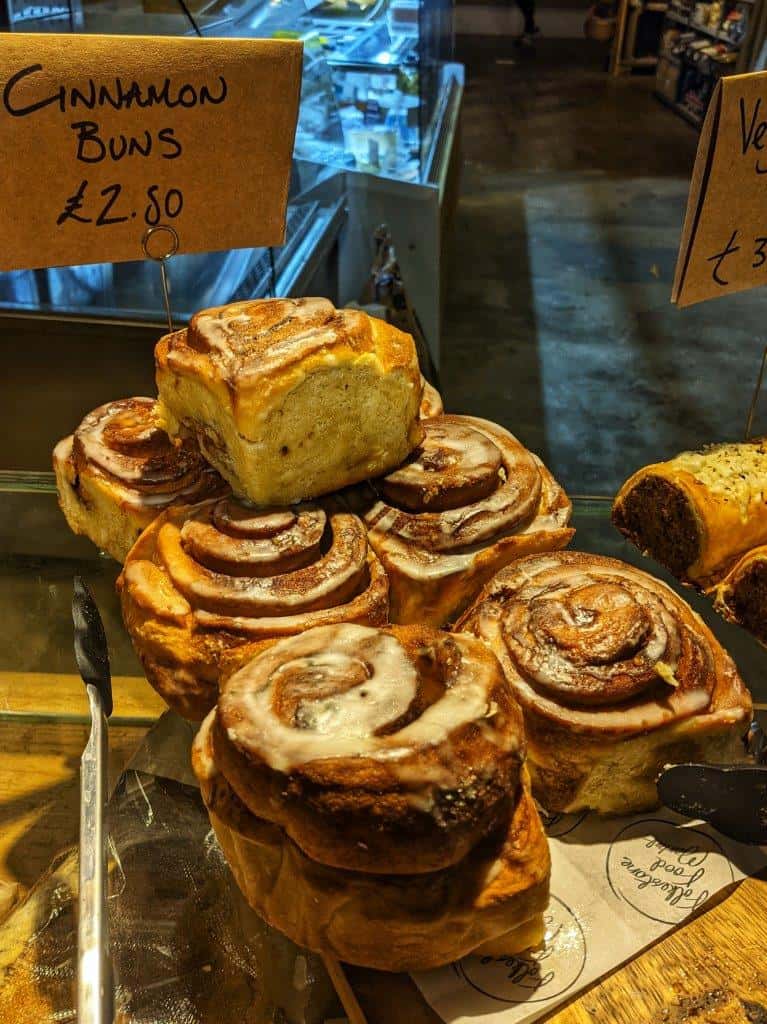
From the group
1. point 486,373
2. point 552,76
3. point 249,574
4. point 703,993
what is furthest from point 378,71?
point 552,76

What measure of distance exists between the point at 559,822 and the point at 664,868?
13 centimetres

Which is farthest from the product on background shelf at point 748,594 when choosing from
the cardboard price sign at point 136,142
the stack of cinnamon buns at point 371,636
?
the cardboard price sign at point 136,142

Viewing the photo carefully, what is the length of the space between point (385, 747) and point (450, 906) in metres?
0.19

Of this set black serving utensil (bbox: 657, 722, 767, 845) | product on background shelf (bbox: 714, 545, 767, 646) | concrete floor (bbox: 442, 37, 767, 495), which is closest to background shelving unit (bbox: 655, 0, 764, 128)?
concrete floor (bbox: 442, 37, 767, 495)

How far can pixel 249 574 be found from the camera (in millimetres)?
1104

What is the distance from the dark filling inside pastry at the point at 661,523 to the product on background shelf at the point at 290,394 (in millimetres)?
475

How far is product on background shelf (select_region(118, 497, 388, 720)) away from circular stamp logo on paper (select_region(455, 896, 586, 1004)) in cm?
42

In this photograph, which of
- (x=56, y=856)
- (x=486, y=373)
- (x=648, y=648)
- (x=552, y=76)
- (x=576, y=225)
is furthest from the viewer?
(x=552, y=76)

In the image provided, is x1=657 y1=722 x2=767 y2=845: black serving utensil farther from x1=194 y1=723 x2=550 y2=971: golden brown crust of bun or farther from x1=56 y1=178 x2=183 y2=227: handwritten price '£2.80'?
x1=56 y1=178 x2=183 y2=227: handwritten price '£2.80'

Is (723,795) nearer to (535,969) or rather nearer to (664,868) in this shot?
(664,868)

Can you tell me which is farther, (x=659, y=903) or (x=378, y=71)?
(x=378, y=71)

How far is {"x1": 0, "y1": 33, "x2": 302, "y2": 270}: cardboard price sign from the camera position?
1175 millimetres

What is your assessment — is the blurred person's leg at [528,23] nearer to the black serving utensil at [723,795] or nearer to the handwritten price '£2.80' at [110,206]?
the handwritten price '£2.80' at [110,206]

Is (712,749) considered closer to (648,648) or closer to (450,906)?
(648,648)
